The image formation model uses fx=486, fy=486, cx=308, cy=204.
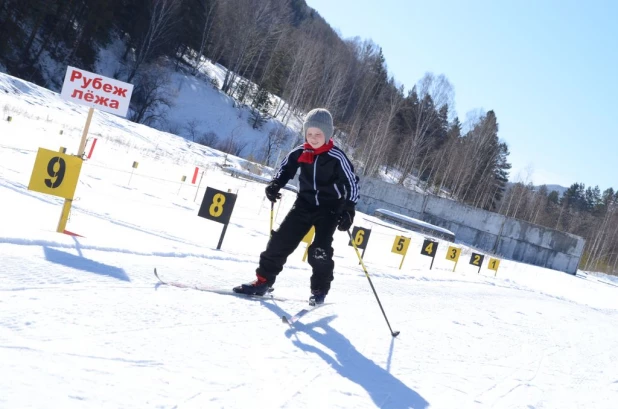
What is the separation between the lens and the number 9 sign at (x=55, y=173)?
4598 mm

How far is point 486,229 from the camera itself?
31.1m

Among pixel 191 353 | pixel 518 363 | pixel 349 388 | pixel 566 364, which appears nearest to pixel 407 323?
pixel 518 363

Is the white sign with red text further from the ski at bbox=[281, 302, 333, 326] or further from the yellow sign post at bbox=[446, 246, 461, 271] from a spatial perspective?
the yellow sign post at bbox=[446, 246, 461, 271]

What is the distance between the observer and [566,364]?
4.69m

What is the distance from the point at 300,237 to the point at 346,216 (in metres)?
0.46

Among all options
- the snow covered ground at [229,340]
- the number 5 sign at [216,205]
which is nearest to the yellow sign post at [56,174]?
the snow covered ground at [229,340]

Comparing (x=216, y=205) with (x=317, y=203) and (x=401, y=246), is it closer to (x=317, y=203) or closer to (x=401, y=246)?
(x=317, y=203)

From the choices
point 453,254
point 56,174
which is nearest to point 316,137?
point 56,174

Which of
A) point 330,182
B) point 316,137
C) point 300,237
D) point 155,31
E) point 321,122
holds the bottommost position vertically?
point 300,237

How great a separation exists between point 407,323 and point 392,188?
91.2 feet

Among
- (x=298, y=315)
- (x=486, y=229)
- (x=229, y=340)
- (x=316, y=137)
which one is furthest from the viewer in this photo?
(x=486, y=229)

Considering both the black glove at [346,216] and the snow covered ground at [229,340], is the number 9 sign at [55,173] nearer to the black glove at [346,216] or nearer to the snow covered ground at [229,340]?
the snow covered ground at [229,340]

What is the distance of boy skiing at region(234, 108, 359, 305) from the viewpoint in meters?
4.16

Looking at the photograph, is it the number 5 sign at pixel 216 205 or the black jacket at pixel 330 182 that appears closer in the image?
the black jacket at pixel 330 182
